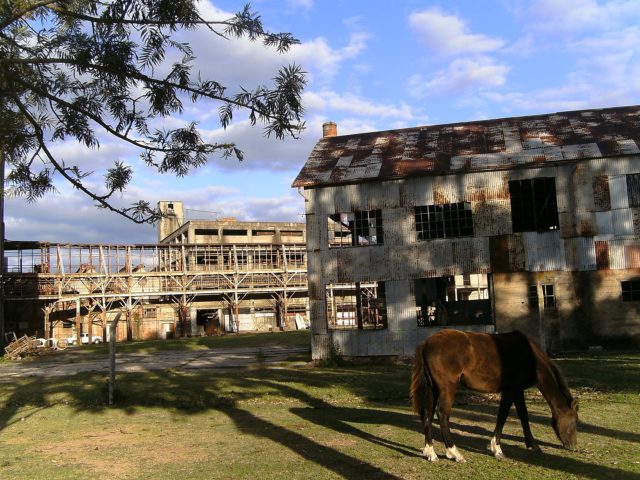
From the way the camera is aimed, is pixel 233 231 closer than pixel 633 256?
No

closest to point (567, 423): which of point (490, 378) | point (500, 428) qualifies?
point (500, 428)

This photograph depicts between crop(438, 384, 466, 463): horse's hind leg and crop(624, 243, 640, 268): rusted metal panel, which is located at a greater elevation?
crop(624, 243, 640, 268): rusted metal panel

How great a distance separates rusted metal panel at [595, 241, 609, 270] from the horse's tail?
14130 millimetres

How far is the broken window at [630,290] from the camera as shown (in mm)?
19469

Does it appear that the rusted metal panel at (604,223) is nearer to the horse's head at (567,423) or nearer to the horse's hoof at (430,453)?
the horse's head at (567,423)

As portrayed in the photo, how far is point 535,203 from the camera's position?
69.5 feet

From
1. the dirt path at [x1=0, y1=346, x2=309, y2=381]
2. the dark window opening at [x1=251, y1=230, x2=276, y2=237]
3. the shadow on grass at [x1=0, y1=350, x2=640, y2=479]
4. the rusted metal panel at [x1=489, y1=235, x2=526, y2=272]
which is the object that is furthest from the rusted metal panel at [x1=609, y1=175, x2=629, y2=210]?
the dark window opening at [x1=251, y1=230, x2=276, y2=237]

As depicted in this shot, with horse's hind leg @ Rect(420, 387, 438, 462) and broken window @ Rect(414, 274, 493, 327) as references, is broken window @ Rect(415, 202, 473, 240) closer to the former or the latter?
broken window @ Rect(414, 274, 493, 327)

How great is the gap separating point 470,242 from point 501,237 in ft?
3.41

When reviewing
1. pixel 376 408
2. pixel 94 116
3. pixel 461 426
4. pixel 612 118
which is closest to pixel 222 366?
pixel 376 408

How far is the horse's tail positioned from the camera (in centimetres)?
754

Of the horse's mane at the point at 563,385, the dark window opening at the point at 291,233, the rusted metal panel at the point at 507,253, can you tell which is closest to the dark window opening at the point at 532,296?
the rusted metal panel at the point at 507,253

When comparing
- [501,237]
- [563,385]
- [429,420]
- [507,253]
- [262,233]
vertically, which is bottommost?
[429,420]

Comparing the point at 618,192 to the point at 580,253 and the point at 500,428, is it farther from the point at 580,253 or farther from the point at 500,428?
the point at 500,428
